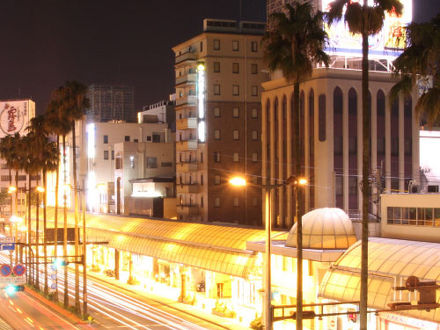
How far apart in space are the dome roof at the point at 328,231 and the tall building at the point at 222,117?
189 feet

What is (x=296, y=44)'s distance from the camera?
40.2 meters

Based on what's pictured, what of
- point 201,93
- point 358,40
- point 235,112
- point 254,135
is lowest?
point 254,135

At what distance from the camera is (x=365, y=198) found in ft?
110

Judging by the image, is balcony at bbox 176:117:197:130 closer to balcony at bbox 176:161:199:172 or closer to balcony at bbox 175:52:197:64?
balcony at bbox 176:161:199:172

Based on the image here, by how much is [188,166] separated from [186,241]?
40.4m

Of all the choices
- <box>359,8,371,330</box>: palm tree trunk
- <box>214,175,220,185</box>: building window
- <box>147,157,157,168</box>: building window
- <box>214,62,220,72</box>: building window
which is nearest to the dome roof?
<box>359,8,371,330</box>: palm tree trunk

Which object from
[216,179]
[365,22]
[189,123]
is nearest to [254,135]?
[216,179]

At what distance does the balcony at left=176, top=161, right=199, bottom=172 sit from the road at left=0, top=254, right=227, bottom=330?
32.4 metres

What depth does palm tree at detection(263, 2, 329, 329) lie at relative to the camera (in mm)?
39656

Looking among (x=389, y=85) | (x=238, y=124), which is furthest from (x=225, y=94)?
(x=389, y=85)

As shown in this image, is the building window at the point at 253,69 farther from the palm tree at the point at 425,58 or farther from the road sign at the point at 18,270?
the palm tree at the point at 425,58

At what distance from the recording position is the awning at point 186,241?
2682 inches

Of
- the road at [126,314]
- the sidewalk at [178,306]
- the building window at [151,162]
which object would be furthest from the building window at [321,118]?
the building window at [151,162]

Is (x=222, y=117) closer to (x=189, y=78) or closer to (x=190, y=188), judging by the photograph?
(x=189, y=78)
